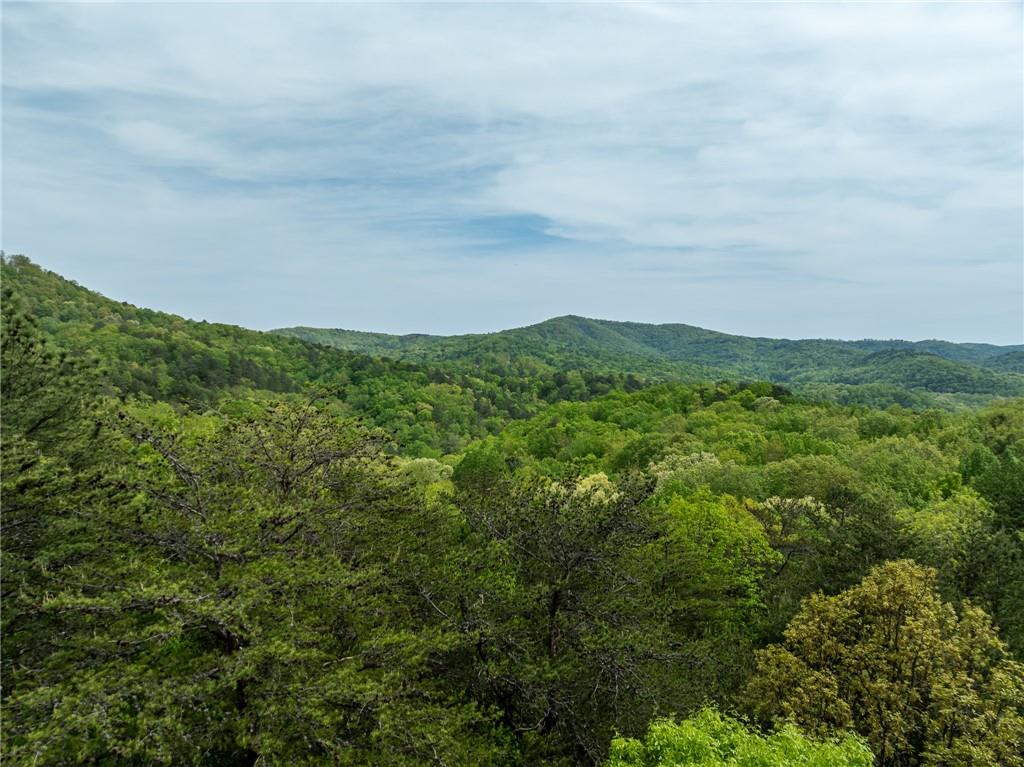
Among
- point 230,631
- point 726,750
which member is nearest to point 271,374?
point 230,631

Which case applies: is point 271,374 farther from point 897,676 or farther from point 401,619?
point 897,676

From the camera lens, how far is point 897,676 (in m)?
16.6

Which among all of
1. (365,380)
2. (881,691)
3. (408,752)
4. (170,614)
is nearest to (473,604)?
(408,752)

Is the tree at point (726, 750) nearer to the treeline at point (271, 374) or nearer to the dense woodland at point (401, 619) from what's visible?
the dense woodland at point (401, 619)

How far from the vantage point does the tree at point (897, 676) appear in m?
14.8

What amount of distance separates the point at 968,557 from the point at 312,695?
25295 millimetres

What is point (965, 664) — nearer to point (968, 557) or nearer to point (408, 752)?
point (968, 557)

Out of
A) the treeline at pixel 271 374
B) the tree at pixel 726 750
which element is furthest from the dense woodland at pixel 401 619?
the treeline at pixel 271 374

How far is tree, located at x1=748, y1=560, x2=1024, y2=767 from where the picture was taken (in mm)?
14820

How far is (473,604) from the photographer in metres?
15.5

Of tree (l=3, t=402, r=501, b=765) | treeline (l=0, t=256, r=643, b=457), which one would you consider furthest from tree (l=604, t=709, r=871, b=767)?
treeline (l=0, t=256, r=643, b=457)

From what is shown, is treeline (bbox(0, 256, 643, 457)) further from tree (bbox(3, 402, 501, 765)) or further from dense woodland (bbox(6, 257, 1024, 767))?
tree (bbox(3, 402, 501, 765))

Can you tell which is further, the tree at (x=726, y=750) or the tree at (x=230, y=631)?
the tree at (x=726, y=750)

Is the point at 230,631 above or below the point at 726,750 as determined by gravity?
above
